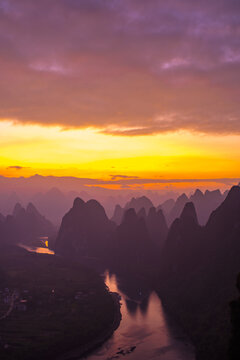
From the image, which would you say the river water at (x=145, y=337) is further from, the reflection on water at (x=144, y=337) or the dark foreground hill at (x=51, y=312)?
the dark foreground hill at (x=51, y=312)

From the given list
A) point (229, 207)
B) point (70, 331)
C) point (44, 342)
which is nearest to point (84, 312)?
point (70, 331)

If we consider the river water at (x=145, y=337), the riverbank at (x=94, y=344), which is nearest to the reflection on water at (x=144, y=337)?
the river water at (x=145, y=337)

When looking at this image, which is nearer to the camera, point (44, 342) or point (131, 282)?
point (44, 342)

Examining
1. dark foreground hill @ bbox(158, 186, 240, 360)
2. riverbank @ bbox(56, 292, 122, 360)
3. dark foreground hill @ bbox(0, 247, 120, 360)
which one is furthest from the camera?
dark foreground hill @ bbox(158, 186, 240, 360)

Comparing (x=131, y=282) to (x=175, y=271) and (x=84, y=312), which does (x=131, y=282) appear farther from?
(x=84, y=312)

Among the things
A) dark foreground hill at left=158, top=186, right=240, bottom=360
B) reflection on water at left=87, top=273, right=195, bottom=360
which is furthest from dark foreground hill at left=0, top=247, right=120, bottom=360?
dark foreground hill at left=158, top=186, right=240, bottom=360

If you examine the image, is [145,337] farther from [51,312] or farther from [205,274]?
[205,274]

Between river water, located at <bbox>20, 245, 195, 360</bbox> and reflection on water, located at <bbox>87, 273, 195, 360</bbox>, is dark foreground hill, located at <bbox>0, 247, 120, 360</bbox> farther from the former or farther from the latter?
reflection on water, located at <bbox>87, 273, 195, 360</bbox>
